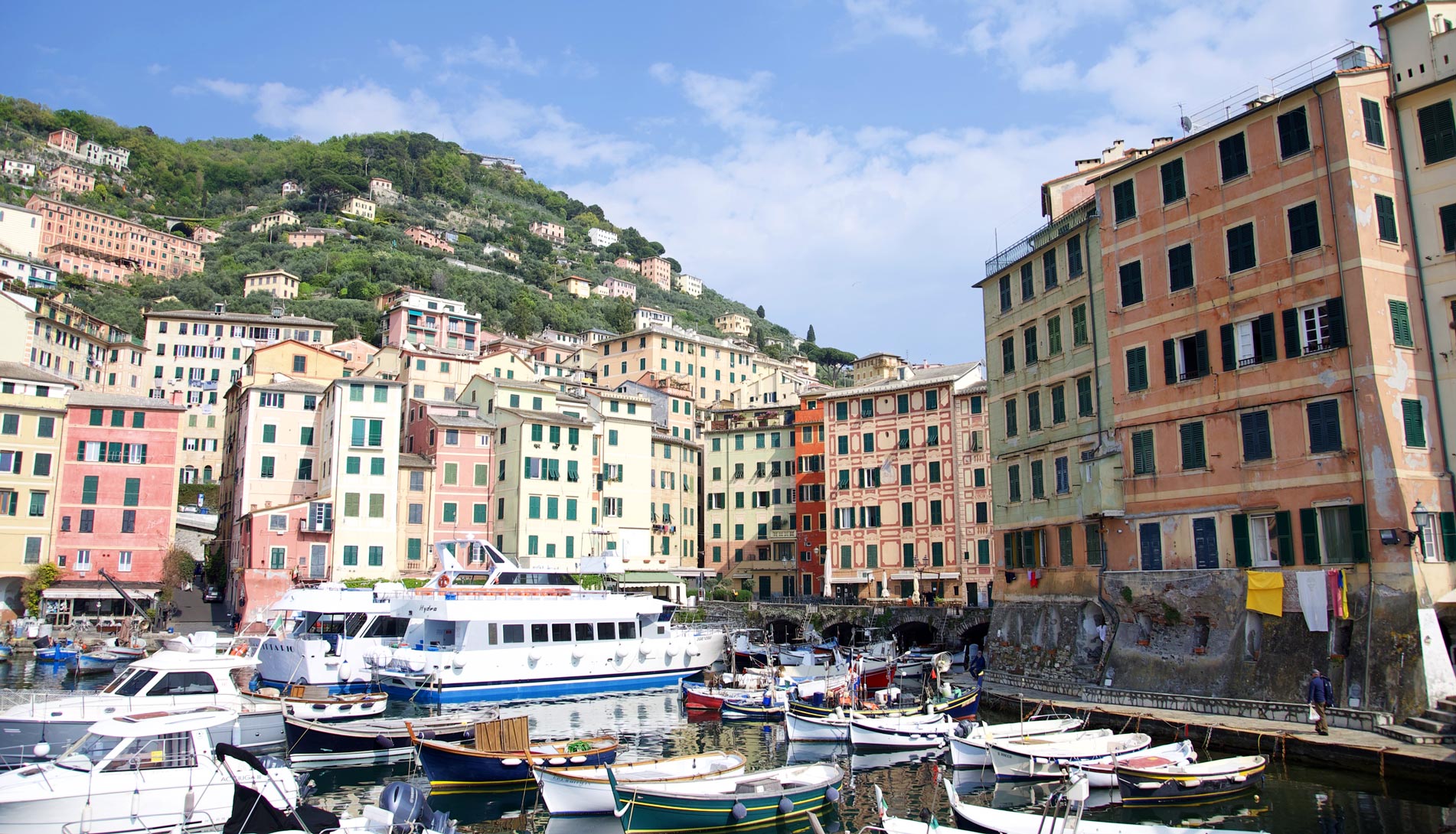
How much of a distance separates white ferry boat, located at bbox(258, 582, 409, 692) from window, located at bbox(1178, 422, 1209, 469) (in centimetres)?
2922

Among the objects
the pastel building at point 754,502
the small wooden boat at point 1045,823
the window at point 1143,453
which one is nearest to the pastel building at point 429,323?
the pastel building at point 754,502

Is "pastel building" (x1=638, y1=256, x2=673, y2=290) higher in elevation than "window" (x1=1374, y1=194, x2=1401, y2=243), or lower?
higher

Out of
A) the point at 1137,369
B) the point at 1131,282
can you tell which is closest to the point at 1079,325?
the point at 1131,282

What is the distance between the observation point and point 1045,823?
16891mm

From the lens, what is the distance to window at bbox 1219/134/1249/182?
27.9 meters

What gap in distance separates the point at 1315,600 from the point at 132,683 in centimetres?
2840

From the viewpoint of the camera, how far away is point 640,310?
132500 millimetres

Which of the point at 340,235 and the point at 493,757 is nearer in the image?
the point at 493,757

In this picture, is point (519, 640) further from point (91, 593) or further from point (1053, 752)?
point (91, 593)

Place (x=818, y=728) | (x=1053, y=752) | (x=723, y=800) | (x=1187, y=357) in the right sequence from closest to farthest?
(x=723, y=800), (x=1053, y=752), (x=818, y=728), (x=1187, y=357)

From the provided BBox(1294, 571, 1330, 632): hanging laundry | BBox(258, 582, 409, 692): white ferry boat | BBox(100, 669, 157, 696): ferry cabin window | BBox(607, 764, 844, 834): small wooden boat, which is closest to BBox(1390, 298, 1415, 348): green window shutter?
BBox(1294, 571, 1330, 632): hanging laundry

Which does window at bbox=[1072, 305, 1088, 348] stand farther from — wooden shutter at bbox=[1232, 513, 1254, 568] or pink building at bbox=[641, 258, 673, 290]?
pink building at bbox=[641, 258, 673, 290]

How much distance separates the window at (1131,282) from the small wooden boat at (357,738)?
23.0 metres

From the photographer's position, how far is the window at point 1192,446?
28297 mm
